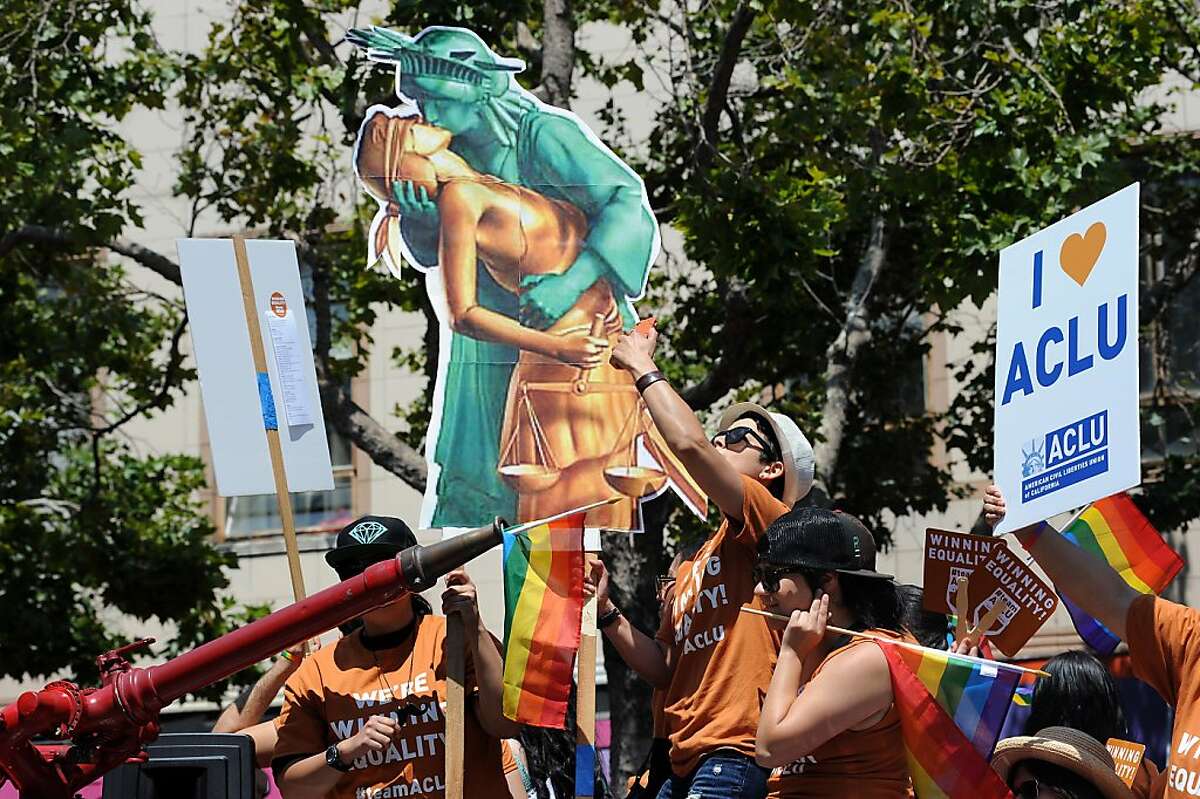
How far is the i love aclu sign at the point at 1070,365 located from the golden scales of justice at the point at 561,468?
138 centimetres

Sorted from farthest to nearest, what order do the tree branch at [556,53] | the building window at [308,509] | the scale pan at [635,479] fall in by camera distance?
the building window at [308,509], the tree branch at [556,53], the scale pan at [635,479]

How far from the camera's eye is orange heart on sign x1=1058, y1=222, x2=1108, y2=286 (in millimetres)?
4762

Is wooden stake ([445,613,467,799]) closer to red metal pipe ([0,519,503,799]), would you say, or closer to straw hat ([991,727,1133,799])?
red metal pipe ([0,519,503,799])

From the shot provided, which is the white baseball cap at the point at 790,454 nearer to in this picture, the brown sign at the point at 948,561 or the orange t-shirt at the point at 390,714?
the brown sign at the point at 948,561

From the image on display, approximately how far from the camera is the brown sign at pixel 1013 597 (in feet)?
18.0

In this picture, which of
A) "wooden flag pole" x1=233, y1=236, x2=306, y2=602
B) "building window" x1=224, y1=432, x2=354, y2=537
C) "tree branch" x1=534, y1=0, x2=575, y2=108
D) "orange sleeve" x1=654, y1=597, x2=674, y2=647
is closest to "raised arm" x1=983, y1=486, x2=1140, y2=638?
"orange sleeve" x1=654, y1=597, x2=674, y2=647

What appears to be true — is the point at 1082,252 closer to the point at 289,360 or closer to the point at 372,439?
the point at 289,360

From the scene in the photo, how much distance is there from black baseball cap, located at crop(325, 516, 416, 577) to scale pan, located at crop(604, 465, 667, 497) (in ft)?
3.20

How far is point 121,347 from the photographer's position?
1359 centimetres

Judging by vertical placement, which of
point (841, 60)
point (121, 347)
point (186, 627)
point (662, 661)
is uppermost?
point (841, 60)

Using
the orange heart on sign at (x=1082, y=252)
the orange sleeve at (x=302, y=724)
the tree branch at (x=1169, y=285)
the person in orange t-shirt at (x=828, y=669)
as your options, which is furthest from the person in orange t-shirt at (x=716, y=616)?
the tree branch at (x=1169, y=285)

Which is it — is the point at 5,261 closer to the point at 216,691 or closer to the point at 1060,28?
the point at 216,691

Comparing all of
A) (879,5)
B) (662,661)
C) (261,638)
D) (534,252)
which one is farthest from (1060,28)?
(261,638)

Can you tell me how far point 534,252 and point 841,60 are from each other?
505 centimetres
